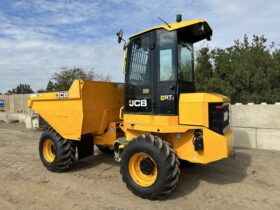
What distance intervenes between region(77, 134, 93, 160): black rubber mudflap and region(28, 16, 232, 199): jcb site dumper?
0.31 meters

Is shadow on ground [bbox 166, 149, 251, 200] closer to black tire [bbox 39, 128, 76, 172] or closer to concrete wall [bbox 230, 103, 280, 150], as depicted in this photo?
concrete wall [bbox 230, 103, 280, 150]

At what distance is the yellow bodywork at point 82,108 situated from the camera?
20.1 feet

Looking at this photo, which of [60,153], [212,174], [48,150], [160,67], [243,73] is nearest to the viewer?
[160,67]

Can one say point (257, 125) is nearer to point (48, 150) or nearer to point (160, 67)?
point (160, 67)

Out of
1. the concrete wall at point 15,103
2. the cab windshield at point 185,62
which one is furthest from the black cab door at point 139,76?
the concrete wall at point 15,103

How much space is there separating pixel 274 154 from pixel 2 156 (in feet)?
24.2

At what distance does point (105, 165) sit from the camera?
7.16 meters

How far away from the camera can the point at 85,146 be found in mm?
6734

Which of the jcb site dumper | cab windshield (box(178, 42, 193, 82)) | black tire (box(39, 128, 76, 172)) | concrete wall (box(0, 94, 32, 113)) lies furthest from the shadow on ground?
concrete wall (box(0, 94, 32, 113))

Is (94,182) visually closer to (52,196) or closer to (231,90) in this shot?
(52,196)

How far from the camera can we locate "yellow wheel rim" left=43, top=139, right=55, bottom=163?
22.7ft

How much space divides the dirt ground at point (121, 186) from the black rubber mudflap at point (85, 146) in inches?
15.1

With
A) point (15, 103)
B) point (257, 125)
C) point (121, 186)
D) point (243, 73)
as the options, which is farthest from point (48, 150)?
point (15, 103)

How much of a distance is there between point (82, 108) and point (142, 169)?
1766mm
